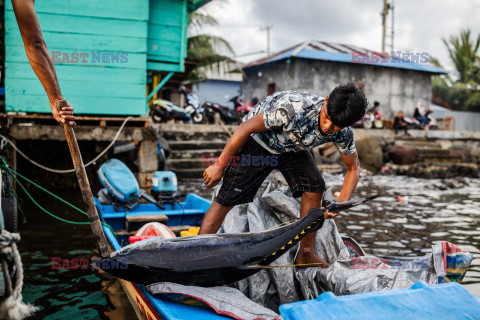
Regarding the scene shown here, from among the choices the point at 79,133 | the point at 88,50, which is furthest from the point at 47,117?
the point at 88,50

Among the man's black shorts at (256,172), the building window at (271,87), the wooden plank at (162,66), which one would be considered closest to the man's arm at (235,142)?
the man's black shorts at (256,172)

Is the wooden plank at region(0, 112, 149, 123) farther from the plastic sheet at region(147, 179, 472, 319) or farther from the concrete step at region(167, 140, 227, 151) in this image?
the concrete step at region(167, 140, 227, 151)

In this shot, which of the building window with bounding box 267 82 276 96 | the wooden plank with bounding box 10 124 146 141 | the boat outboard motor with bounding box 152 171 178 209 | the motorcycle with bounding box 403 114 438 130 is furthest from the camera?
the building window with bounding box 267 82 276 96

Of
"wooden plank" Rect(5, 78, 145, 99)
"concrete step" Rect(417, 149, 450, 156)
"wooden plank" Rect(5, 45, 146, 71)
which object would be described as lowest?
"concrete step" Rect(417, 149, 450, 156)

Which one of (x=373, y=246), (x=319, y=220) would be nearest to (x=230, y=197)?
(x=319, y=220)

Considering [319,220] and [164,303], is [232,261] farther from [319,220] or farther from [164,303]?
[319,220]

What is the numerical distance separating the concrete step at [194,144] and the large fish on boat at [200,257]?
11.4 metres

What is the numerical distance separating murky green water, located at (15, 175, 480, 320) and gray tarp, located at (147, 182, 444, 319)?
1.41m

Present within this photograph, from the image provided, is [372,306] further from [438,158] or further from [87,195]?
[438,158]

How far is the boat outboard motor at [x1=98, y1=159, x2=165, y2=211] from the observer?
226 inches

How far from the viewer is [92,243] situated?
6297mm

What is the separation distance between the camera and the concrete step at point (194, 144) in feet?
47.1

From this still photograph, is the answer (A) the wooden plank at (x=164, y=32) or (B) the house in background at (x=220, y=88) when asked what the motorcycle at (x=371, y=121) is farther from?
(A) the wooden plank at (x=164, y=32)

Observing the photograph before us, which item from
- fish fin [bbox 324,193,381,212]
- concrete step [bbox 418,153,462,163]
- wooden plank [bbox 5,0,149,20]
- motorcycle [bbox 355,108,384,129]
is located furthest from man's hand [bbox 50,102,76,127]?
motorcycle [bbox 355,108,384,129]
